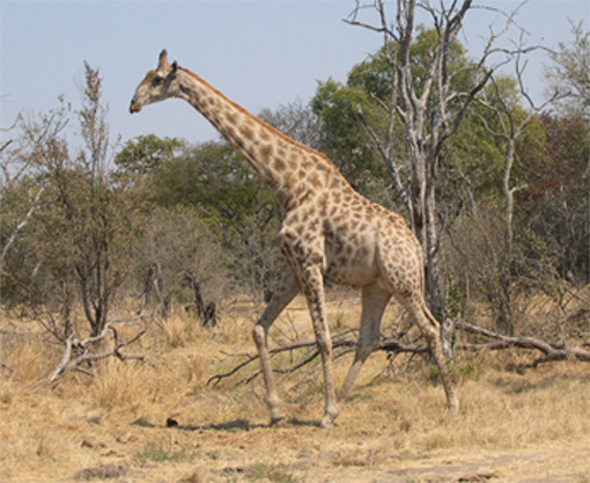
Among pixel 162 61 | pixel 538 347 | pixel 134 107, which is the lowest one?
pixel 538 347

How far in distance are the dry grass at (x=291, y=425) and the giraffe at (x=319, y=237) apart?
50cm

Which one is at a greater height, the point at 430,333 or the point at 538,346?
the point at 430,333

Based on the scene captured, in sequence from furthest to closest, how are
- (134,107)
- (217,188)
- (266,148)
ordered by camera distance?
(217,188) < (266,148) < (134,107)

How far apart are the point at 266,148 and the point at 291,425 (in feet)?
8.81

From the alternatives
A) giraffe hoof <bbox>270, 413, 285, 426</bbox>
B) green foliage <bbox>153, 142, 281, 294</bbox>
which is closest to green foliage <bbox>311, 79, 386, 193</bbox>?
green foliage <bbox>153, 142, 281, 294</bbox>

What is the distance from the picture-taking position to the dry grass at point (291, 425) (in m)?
5.20

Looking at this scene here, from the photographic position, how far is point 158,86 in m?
6.98

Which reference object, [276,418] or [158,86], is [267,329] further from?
[158,86]

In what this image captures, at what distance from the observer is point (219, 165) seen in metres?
24.6

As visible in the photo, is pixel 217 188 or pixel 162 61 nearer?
pixel 162 61

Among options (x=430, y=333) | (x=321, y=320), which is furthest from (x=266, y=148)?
(x=430, y=333)

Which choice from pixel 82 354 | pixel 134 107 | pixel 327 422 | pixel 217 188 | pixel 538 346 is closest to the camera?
pixel 327 422

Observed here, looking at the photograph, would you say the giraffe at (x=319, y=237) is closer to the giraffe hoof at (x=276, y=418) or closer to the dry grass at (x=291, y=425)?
the giraffe hoof at (x=276, y=418)

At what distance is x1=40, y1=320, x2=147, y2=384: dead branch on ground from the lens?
26.4 ft
